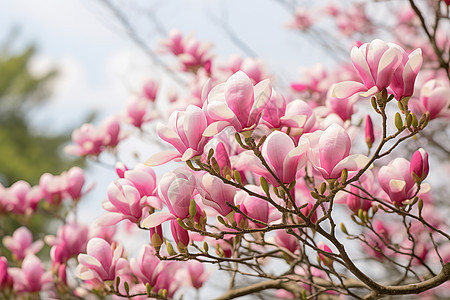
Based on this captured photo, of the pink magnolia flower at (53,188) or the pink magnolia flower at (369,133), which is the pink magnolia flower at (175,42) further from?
the pink magnolia flower at (369,133)

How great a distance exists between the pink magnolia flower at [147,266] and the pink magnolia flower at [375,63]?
1.66ft

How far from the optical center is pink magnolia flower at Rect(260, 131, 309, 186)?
0.68 meters

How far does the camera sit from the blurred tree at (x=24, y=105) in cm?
1198

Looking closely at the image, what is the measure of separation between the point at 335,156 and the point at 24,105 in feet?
43.8

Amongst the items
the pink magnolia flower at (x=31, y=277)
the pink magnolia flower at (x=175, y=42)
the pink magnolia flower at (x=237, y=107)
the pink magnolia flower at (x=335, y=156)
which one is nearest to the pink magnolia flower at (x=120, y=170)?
the pink magnolia flower at (x=237, y=107)

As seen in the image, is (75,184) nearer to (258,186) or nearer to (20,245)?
(20,245)

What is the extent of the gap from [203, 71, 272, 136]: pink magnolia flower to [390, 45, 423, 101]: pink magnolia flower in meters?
0.20

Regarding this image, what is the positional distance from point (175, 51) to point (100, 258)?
1.02m

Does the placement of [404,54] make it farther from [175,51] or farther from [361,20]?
[361,20]

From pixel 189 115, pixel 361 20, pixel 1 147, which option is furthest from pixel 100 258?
pixel 1 147

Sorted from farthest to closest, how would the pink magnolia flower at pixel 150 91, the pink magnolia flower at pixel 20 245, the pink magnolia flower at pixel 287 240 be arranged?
the pink magnolia flower at pixel 150 91, the pink magnolia flower at pixel 20 245, the pink magnolia flower at pixel 287 240

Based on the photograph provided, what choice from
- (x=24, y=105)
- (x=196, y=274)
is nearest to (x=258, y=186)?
(x=196, y=274)

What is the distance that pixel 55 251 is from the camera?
1253 millimetres

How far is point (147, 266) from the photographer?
0.95 metres
